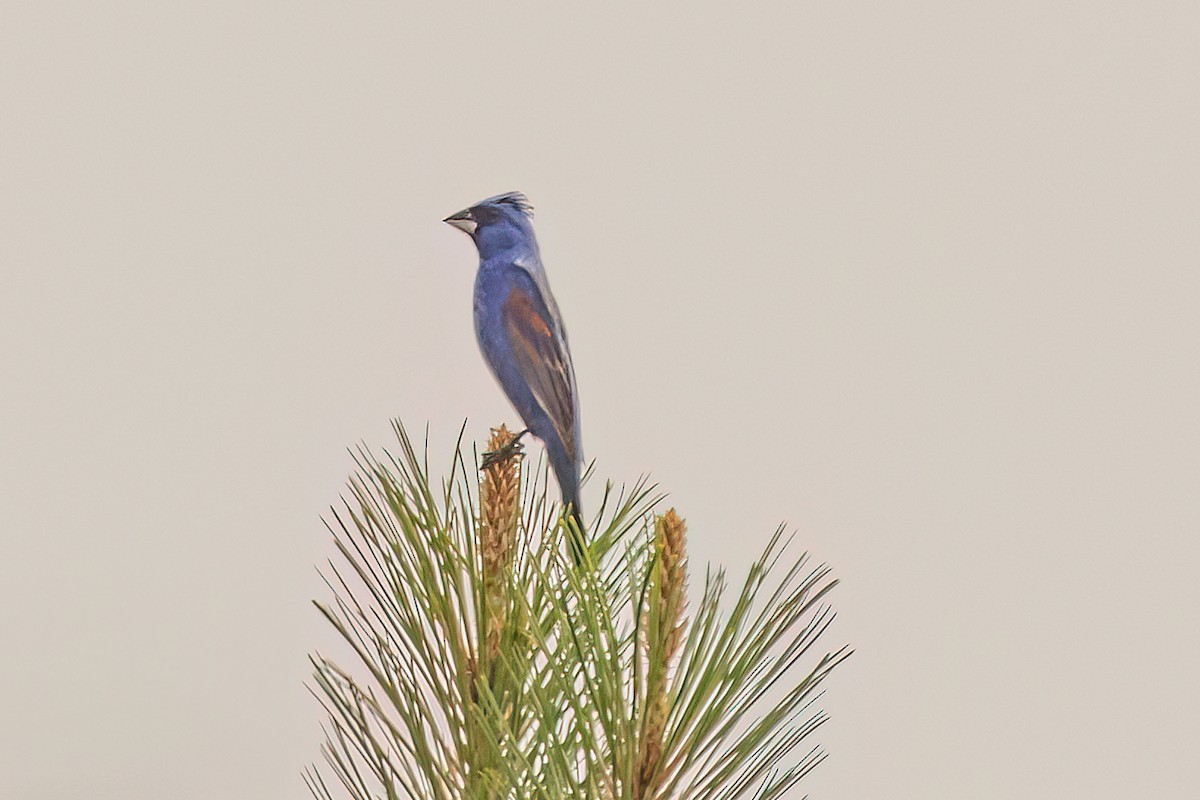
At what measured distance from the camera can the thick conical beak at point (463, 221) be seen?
1334 mm

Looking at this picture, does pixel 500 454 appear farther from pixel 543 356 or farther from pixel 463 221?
pixel 463 221

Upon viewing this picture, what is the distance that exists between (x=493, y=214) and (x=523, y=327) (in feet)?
0.56

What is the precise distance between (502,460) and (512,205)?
1.55 ft

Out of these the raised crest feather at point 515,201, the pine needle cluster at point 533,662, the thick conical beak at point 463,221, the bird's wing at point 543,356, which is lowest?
the pine needle cluster at point 533,662

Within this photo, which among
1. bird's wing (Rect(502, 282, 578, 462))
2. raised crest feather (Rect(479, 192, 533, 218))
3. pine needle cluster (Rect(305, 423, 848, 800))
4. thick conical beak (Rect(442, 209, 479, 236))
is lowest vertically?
pine needle cluster (Rect(305, 423, 848, 800))

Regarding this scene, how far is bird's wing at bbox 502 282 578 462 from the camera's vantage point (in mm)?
1228

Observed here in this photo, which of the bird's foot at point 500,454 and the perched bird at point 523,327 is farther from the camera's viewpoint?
the perched bird at point 523,327

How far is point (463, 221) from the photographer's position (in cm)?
134

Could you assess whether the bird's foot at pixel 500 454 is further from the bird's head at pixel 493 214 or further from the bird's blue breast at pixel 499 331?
the bird's head at pixel 493 214

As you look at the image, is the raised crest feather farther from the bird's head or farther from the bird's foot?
the bird's foot

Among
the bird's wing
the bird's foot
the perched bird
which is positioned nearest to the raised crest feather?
the perched bird

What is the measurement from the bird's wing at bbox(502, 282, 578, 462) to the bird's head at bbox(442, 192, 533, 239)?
0.11m

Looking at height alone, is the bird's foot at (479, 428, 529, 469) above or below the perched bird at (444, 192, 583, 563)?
below

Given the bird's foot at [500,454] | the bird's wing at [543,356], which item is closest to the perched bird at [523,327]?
the bird's wing at [543,356]
